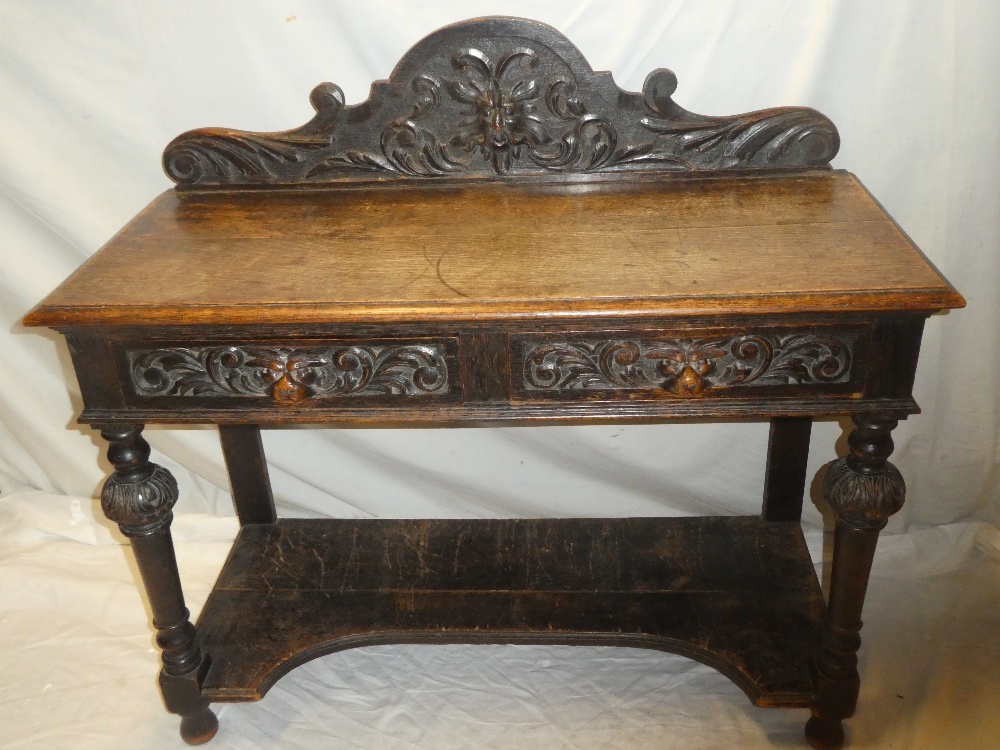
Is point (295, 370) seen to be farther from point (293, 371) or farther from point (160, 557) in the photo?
point (160, 557)

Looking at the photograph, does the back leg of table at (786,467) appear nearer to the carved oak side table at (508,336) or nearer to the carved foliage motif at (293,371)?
the carved oak side table at (508,336)

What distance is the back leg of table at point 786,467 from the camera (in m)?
2.16

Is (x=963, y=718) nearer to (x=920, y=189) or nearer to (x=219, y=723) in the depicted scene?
(x=920, y=189)

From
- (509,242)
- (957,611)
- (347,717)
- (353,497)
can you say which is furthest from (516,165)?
(957,611)

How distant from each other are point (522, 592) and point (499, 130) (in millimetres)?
959

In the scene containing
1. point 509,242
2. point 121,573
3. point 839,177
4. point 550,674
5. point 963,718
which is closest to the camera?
point 509,242

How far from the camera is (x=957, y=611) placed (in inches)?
87.8

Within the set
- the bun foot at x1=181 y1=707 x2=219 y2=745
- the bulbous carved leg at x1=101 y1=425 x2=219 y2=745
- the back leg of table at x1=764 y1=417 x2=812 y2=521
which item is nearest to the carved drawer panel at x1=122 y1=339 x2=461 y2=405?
the bulbous carved leg at x1=101 y1=425 x2=219 y2=745

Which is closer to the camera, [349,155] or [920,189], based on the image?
[349,155]

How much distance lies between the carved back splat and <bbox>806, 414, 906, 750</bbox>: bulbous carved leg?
0.58 metres

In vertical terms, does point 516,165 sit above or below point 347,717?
above

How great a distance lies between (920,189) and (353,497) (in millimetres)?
1514

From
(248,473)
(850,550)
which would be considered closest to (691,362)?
(850,550)

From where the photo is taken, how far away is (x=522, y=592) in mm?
2104
